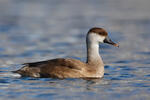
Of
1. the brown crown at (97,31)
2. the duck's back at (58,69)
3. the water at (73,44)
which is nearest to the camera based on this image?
the water at (73,44)

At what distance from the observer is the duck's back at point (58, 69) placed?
476 inches

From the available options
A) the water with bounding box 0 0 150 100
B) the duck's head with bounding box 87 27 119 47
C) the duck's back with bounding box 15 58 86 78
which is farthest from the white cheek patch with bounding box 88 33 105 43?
the water with bounding box 0 0 150 100

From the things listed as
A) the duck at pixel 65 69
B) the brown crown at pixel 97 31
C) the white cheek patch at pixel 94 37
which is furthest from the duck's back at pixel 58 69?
the brown crown at pixel 97 31

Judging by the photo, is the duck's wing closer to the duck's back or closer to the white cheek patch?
the duck's back

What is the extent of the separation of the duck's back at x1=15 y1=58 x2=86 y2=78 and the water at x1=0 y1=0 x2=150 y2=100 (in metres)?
0.26

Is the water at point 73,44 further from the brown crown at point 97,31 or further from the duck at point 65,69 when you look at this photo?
the brown crown at point 97,31

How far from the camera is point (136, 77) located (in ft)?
40.3

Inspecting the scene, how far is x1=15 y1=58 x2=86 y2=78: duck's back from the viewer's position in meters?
12.1

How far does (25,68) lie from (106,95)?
3.14m

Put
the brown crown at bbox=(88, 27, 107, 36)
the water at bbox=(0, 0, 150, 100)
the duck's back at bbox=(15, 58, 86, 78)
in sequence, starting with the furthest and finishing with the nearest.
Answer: the brown crown at bbox=(88, 27, 107, 36), the duck's back at bbox=(15, 58, 86, 78), the water at bbox=(0, 0, 150, 100)

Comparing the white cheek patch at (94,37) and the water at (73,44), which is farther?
the white cheek patch at (94,37)

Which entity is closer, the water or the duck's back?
the water

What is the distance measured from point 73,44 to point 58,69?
6.76m

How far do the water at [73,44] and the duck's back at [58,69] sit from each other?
0.86 ft
